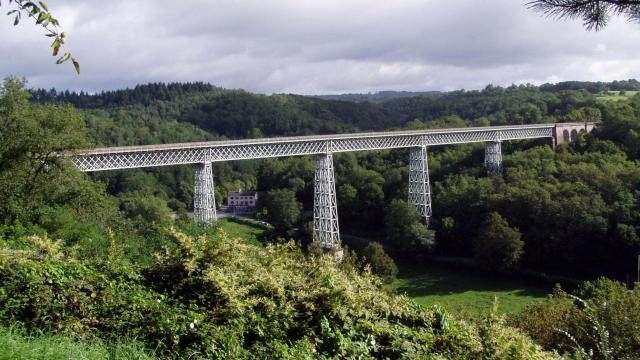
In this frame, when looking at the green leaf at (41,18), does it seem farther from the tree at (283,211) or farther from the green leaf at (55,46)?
the tree at (283,211)

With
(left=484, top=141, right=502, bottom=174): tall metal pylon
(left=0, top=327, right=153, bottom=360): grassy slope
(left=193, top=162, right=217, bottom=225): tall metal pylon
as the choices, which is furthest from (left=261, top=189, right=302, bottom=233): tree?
(left=0, top=327, right=153, bottom=360): grassy slope

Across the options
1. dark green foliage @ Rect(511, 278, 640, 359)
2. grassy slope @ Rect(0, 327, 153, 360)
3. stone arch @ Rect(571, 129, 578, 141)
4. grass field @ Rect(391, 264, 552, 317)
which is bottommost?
grass field @ Rect(391, 264, 552, 317)

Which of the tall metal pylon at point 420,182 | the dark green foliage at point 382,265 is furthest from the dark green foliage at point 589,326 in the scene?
the tall metal pylon at point 420,182

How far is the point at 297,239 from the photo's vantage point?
4441cm

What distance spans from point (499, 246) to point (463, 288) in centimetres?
397

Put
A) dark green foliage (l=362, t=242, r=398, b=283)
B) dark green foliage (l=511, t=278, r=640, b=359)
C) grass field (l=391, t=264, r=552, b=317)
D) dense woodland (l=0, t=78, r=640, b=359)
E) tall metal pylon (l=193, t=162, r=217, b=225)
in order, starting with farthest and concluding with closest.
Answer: dark green foliage (l=362, t=242, r=398, b=283), tall metal pylon (l=193, t=162, r=217, b=225), grass field (l=391, t=264, r=552, b=317), dark green foliage (l=511, t=278, r=640, b=359), dense woodland (l=0, t=78, r=640, b=359)

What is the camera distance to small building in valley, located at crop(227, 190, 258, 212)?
63438 millimetres

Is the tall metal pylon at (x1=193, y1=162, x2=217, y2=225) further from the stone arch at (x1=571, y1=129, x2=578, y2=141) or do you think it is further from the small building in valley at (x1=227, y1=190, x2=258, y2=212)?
the stone arch at (x1=571, y1=129, x2=578, y2=141)

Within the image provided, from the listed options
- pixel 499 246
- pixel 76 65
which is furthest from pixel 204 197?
pixel 76 65

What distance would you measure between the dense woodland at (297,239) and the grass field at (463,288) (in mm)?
1399

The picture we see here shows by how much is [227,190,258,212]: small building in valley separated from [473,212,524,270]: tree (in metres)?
33.0

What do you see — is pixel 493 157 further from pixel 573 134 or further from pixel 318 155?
pixel 318 155

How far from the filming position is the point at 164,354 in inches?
189

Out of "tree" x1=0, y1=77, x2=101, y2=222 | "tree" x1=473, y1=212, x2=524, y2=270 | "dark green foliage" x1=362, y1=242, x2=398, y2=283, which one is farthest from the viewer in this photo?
"tree" x1=473, y1=212, x2=524, y2=270
